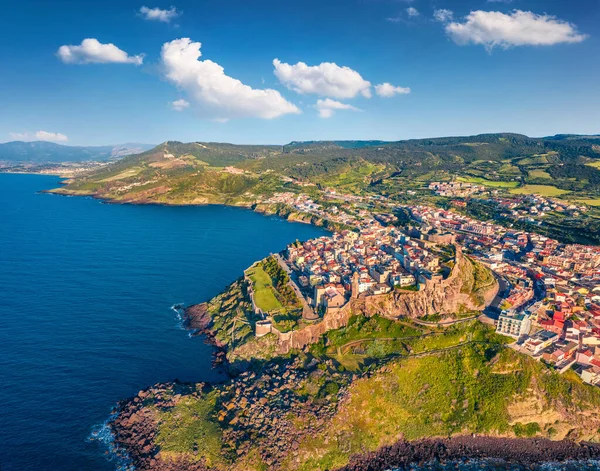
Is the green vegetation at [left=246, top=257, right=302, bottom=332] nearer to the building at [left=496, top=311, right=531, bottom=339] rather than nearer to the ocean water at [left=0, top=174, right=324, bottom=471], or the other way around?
the ocean water at [left=0, top=174, right=324, bottom=471]

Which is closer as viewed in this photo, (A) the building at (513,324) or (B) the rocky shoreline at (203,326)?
(A) the building at (513,324)

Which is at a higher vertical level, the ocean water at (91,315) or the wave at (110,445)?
the ocean water at (91,315)

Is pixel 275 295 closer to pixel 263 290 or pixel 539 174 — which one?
pixel 263 290

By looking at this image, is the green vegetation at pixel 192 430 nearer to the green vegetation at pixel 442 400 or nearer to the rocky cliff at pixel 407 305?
the green vegetation at pixel 442 400

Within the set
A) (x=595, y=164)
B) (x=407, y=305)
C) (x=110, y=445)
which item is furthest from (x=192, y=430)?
(x=595, y=164)

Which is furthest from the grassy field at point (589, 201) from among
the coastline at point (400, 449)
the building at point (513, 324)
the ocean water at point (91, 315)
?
the coastline at point (400, 449)

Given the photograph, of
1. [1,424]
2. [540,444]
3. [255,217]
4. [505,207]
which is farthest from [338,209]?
[1,424]
